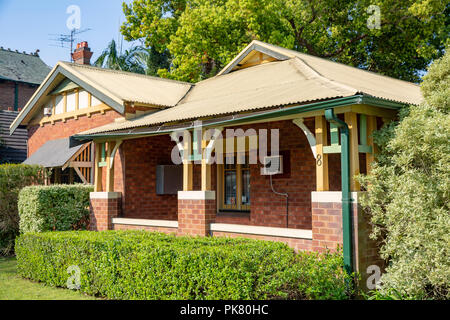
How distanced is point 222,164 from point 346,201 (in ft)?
23.8

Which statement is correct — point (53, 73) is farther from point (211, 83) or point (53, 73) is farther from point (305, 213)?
point (305, 213)

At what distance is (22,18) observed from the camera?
6.66 metres

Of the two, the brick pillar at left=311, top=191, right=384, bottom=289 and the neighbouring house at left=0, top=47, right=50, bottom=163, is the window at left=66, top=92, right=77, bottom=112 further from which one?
the neighbouring house at left=0, top=47, right=50, bottom=163

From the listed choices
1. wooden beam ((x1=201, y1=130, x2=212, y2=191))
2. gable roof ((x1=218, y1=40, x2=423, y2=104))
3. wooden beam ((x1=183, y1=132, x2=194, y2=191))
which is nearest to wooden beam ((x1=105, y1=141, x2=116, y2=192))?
wooden beam ((x1=183, y1=132, x2=194, y2=191))

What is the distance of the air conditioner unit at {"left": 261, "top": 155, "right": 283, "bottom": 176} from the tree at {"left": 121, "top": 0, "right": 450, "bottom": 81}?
9.93 meters

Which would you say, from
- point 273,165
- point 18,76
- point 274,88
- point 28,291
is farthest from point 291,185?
point 18,76

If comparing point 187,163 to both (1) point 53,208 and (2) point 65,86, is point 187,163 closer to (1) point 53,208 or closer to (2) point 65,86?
(1) point 53,208

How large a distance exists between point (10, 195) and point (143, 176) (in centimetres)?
373

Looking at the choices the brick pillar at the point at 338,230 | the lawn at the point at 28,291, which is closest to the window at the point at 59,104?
the lawn at the point at 28,291

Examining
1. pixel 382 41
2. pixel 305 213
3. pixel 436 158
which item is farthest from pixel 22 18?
pixel 382 41

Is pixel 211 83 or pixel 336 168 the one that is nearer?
pixel 336 168

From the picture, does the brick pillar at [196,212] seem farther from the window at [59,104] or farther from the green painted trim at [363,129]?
the window at [59,104]

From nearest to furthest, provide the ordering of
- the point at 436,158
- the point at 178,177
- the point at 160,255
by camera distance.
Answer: the point at 436,158 < the point at 160,255 < the point at 178,177

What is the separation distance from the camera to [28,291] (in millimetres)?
8445
